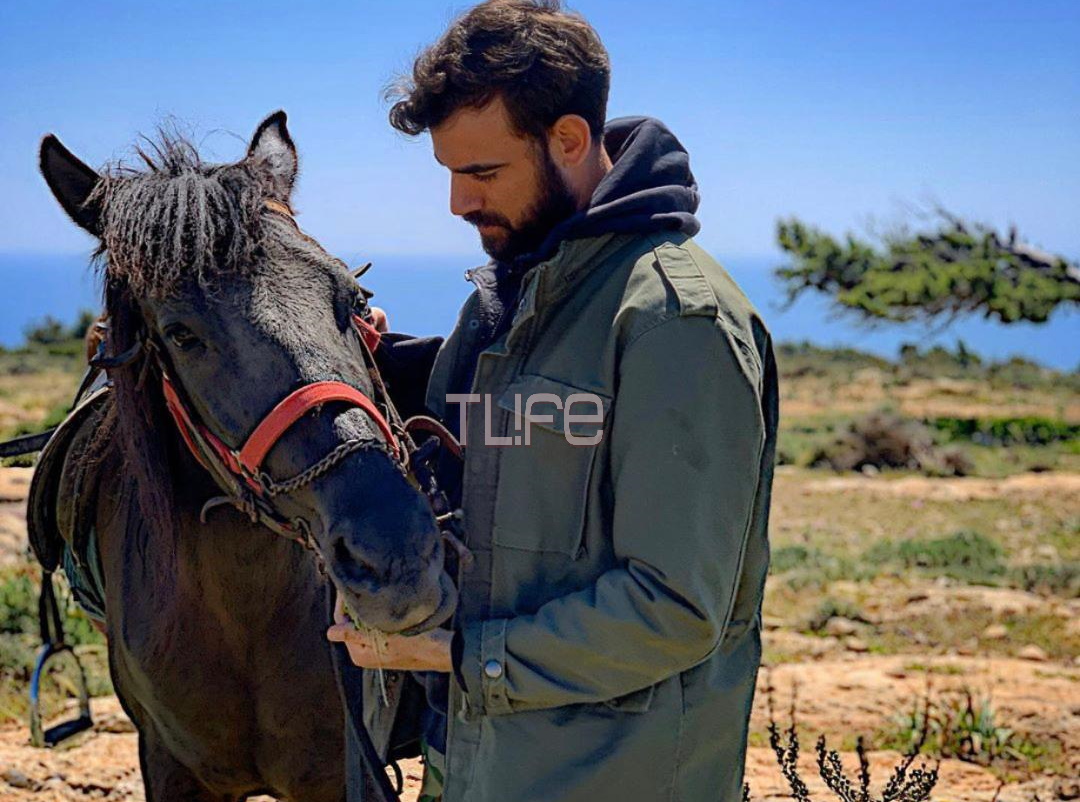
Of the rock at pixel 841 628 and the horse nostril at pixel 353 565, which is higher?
the horse nostril at pixel 353 565

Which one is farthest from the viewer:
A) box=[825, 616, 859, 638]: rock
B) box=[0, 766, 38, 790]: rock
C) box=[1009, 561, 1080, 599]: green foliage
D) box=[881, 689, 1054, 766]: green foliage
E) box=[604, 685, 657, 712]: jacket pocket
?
box=[1009, 561, 1080, 599]: green foliage

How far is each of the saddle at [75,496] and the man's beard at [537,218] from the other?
130cm

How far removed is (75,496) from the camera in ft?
9.50

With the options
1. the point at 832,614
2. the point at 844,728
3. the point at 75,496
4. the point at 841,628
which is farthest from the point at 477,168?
the point at 832,614

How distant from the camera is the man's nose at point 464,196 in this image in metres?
1.93

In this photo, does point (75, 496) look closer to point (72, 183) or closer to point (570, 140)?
point (72, 183)

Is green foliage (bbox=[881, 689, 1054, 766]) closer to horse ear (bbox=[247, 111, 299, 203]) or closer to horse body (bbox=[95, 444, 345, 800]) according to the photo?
horse body (bbox=[95, 444, 345, 800])

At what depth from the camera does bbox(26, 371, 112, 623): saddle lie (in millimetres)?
2900

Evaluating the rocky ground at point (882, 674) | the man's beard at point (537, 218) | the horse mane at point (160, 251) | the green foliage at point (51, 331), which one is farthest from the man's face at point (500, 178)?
the green foliage at point (51, 331)

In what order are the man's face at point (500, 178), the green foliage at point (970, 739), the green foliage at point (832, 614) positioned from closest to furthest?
1. the man's face at point (500, 178)
2. the green foliage at point (970, 739)
3. the green foliage at point (832, 614)

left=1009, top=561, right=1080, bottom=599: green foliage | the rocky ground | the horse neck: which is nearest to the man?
the horse neck

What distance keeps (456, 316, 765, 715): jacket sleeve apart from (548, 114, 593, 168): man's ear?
1.31ft

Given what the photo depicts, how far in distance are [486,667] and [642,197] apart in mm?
771

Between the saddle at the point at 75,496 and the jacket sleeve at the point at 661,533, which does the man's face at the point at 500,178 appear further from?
the saddle at the point at 75,496
